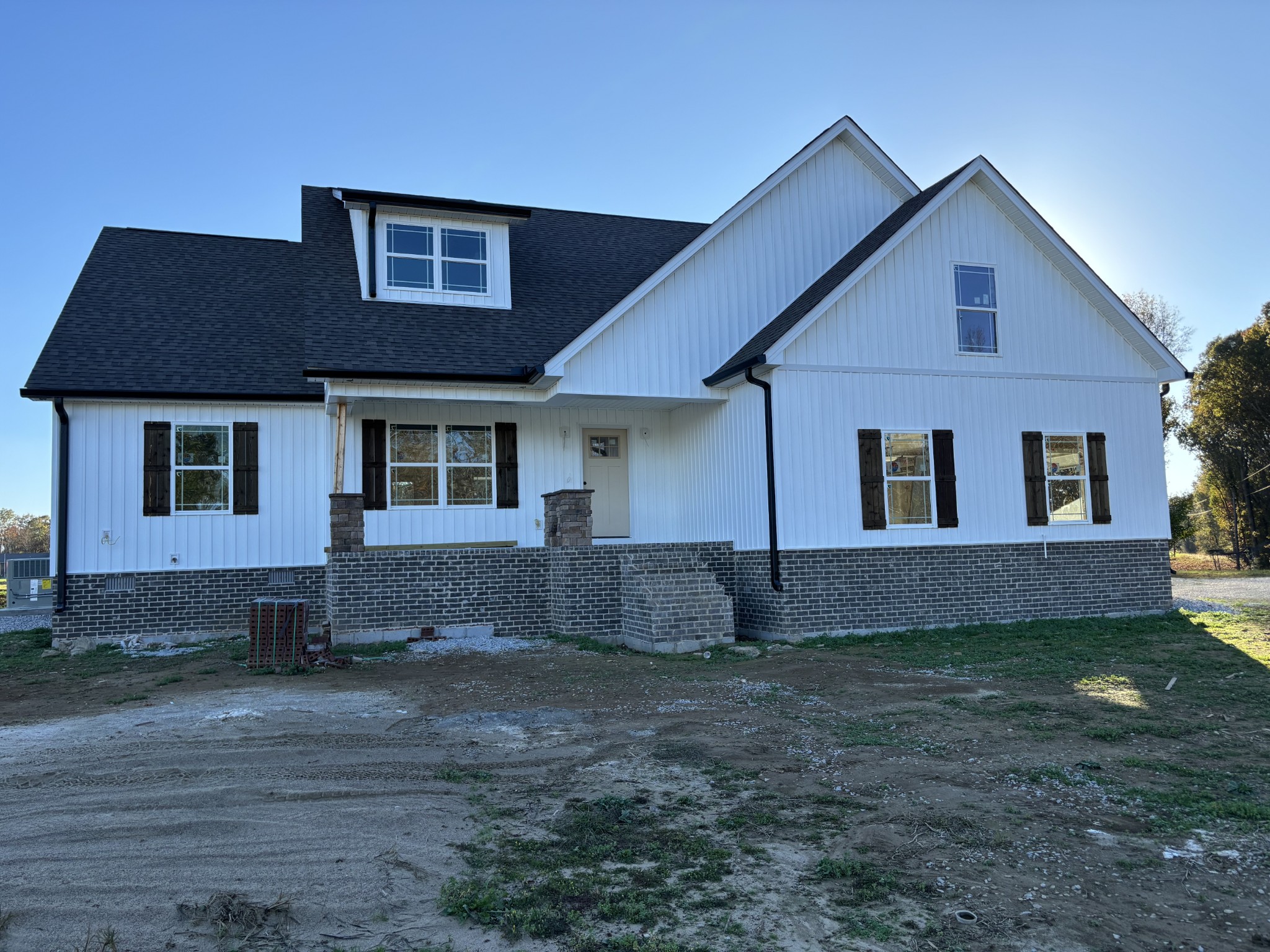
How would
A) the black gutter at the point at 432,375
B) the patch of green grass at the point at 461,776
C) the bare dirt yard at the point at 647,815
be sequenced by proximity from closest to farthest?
the bare dirt yard at the point at 647,815 → the patch of green grass at the point at 461,776 → the black gutter at the point at 432,375

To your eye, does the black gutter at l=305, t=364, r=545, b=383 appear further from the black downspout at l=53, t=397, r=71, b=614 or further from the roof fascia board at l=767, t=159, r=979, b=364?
the black downspout at l=53, t=397, r=71, b=614

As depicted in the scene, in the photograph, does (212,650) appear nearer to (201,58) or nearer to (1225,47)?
(201,58)

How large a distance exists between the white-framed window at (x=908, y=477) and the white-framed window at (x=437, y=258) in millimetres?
7365

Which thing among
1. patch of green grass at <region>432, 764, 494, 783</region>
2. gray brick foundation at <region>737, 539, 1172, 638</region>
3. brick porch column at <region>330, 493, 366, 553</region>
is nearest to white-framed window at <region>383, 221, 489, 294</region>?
brick porch column at <region>330, 493, 366, 553</region>

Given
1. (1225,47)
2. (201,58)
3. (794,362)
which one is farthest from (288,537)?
(1225,47)

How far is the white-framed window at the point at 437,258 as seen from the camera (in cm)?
1463

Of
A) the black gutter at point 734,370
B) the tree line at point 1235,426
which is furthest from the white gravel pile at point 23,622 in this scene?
the tree line at point 1235,426

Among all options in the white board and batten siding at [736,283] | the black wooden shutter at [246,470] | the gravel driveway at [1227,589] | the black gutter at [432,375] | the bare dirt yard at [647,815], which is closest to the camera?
the bare dirt yard at [647,815]

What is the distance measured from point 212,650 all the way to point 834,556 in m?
9.09

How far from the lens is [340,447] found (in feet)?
42.9

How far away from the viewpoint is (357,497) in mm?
12281

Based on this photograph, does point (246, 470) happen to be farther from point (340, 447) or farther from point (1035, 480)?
point (1035, 480)

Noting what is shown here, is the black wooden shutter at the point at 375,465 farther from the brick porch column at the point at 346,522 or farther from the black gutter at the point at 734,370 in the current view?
the black gutter at the point at 734,370

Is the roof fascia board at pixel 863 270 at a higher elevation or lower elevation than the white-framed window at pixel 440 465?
higher
